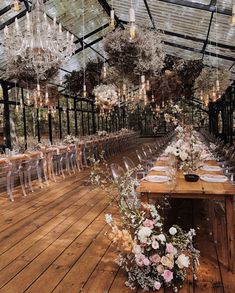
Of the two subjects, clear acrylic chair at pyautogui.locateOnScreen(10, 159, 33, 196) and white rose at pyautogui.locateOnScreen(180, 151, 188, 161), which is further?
clear acrylic chair at pyautogui.locateOnScreen(10, 159, 33, 196)

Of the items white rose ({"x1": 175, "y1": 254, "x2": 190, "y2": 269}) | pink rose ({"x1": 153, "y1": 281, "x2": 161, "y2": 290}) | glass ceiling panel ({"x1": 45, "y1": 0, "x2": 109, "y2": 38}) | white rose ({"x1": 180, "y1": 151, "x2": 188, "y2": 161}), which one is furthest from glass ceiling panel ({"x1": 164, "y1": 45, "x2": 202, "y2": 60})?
pink rose ({"x1": 153, "y1": 281, "x2": 161, "y2": 290})

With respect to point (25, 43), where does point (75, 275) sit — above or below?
below

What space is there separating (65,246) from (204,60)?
9.71m

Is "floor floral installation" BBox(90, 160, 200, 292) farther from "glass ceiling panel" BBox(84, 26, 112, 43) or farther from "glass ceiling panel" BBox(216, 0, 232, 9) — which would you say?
"glass ceiling panel" BBox(84, 26, 112, 43)

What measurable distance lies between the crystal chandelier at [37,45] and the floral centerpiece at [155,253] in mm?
3554

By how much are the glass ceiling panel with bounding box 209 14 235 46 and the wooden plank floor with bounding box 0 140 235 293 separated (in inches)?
173

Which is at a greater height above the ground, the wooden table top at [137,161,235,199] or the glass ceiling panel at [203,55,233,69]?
the glass ceiling panel at [203,55,233,69]

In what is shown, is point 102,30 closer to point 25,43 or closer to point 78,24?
point 78,24

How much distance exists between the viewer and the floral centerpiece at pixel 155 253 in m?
2.86

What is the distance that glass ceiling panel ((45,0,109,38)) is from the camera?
831 cm

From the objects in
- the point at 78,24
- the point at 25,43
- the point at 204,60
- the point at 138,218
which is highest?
the point at 78,24

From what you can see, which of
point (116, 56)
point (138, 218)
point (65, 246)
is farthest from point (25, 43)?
point (138, 218)

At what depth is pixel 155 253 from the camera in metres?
2.94

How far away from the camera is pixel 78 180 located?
29.6 feet
